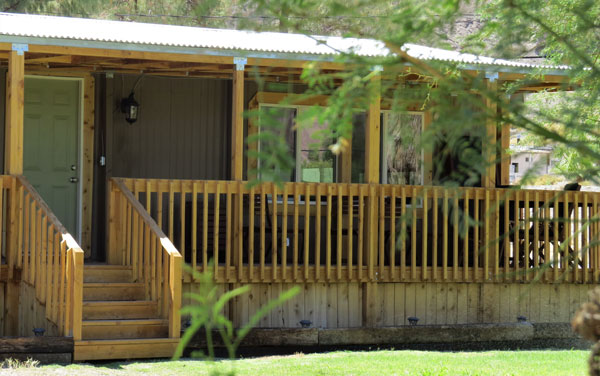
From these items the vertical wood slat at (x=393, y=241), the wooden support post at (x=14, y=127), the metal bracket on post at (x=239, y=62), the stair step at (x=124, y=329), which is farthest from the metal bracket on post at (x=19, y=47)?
the vertical wood slat at (x=393, y=241)

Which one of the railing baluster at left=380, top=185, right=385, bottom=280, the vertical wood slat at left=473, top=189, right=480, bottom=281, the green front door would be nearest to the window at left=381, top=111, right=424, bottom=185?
the vertical wood slat at left=473, top=189, right=480, bottom=281

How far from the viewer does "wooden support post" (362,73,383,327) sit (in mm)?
9844

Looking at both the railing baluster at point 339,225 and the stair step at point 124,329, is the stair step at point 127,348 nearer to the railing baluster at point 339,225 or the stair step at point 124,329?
the stair step at point 124,329

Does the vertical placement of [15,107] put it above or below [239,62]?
below

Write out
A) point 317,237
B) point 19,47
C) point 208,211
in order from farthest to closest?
point 208,211
point 317,237
point 19,47

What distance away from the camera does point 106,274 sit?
925cm

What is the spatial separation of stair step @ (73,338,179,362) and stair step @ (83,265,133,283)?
1375 millimetres

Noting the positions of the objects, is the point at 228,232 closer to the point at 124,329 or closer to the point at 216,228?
the point at 216,228

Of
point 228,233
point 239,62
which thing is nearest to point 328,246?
point 228,233

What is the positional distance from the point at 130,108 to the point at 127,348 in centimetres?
404

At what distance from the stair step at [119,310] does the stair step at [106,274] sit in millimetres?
740

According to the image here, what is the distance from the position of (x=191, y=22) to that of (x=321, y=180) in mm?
14880

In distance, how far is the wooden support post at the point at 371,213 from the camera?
9.84 meters

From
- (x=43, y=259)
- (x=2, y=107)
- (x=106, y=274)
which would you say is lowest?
(x=106, y=274)
